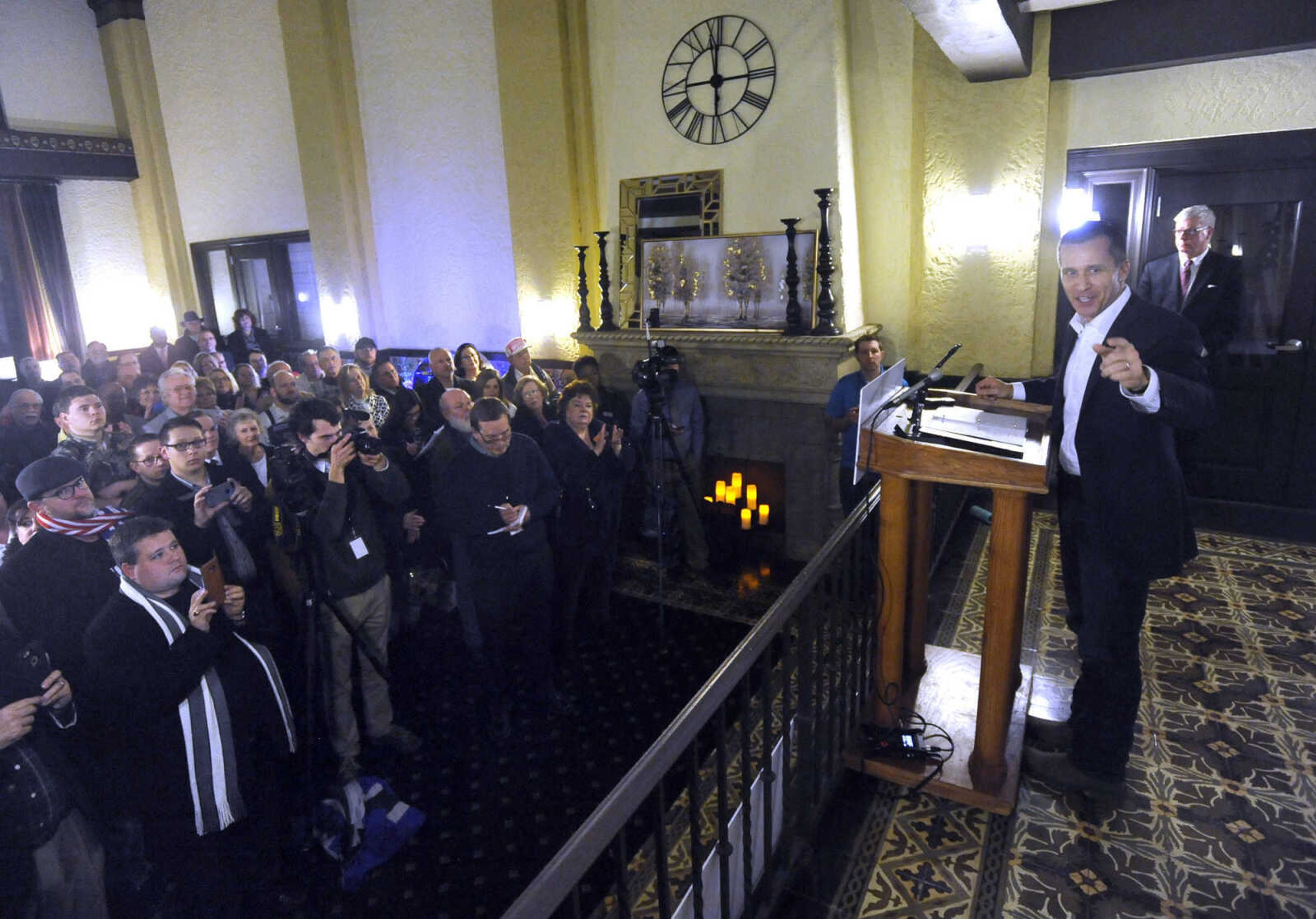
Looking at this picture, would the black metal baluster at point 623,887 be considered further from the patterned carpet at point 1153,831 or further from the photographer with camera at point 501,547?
the photographer with camera at point 501,547

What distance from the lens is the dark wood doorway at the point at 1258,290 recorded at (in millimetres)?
4156

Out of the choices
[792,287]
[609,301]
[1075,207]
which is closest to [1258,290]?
[1075,207]

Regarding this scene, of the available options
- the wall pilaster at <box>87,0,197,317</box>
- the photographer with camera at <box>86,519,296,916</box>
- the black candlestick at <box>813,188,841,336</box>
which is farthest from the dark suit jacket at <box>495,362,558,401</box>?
the wall pilaster at <box>87,0,197,317</box>

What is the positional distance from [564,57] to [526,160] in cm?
83

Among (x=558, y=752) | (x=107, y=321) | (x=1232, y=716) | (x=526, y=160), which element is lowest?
(x=558, y=752)

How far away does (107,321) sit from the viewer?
9133 mm

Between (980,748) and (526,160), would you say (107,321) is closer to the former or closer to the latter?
(526,160)

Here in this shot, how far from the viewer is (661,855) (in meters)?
1.43

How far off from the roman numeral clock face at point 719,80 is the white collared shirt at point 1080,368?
369 cm

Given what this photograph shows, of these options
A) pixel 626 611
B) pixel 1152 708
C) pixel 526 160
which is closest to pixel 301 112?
pixel 526 160


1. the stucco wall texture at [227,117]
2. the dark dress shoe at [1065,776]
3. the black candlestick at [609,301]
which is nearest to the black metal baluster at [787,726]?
the dark dress shoe at [1065,776]

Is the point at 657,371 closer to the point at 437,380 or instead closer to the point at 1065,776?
the point at 437,380

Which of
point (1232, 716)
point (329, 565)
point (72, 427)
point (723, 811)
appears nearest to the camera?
point (723, 811)

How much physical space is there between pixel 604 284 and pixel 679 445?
1.51m
